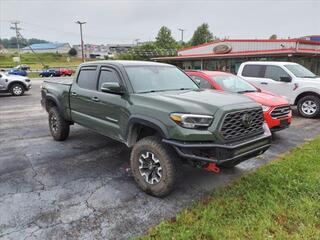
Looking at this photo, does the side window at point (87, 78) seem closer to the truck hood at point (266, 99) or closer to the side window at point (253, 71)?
the truck hood at point (266, 99)

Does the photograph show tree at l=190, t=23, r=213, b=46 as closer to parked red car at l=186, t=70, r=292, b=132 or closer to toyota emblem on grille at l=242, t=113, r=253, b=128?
parked red car at l=186, t=70, r=292, b=132

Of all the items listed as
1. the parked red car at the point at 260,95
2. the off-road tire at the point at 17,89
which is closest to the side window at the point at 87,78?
the parked red car at the point at 260,95

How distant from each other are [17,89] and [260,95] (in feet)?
44.1

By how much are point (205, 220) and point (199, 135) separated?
3.21 feet

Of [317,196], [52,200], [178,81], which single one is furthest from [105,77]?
[317,196]

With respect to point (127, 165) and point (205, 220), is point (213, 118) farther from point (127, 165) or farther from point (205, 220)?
point (127, 165)

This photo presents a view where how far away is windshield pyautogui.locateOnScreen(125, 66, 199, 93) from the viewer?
14.7 ft

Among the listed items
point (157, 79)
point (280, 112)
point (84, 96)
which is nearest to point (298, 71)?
point (280, 112)

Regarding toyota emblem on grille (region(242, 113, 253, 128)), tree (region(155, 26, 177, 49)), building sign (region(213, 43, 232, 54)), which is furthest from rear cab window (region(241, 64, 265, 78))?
tree (region(155, 26, 177, 49))

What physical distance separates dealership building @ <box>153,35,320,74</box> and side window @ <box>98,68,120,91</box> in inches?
630

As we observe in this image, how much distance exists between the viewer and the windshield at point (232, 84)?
718 cm

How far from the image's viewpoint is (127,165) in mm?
5062

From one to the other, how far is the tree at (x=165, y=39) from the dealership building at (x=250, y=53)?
34.6 m

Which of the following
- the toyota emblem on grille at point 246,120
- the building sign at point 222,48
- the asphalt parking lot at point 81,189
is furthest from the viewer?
the building sign at point 222,48
